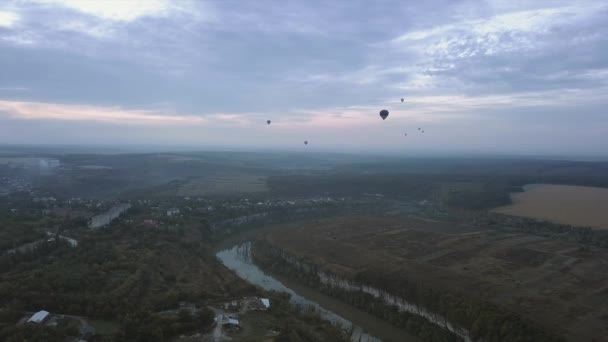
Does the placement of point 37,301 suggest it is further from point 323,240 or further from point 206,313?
point 323,240

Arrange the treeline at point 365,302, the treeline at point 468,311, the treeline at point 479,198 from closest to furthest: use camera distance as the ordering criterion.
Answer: the treeline at point 468,311
the treeline at point 365,302
the treeline at point 479,198

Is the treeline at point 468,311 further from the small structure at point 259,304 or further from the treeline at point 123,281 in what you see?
the treeline at point 123,281

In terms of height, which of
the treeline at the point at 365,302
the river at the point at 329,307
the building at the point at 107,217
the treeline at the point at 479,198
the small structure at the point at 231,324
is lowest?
the river at the point at 329,307

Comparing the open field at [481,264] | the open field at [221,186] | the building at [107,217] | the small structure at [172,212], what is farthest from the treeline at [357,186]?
the building at [107,217]

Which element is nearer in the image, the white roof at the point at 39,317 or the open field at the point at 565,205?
the white roof at the point at 39,317

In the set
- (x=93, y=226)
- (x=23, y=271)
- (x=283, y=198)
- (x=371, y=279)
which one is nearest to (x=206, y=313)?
(x=371, y=279)

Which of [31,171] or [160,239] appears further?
[31,171]

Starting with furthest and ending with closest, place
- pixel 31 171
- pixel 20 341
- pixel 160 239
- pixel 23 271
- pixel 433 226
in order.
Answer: pixel 31 171, pixel 433 226, pixel 160 239, pixel 23 271, pixel 20 341
